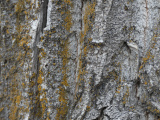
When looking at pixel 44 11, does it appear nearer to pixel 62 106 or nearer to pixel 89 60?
pixel 89 60

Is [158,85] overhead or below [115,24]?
below

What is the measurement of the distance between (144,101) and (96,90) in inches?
14.0

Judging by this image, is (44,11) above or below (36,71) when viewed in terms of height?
above

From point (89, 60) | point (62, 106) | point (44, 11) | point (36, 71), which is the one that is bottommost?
point (62, 106)

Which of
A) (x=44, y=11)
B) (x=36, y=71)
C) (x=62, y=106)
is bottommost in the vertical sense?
(x=62, y=106)

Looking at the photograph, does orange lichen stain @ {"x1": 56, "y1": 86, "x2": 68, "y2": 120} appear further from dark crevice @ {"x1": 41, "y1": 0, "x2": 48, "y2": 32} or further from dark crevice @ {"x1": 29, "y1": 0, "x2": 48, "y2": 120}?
dark crevice @ {"x1": 41, "y1": 0, "x2": 48, "y2": 32}

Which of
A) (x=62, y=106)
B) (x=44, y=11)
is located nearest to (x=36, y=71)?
(x=62, y=106)

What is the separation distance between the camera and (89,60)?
125 centimetres

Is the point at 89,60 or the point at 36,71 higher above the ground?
the point at 89,60

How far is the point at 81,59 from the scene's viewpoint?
4.21 feet

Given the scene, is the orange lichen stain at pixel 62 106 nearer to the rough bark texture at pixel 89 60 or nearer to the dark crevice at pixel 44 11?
the rough bark texture at pixel 89 60

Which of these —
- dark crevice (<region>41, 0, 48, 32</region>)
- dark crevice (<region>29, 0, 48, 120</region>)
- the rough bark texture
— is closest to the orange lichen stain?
the rough bark texture

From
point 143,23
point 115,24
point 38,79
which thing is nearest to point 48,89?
point 38,79

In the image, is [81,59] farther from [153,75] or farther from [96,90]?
[153,75]
